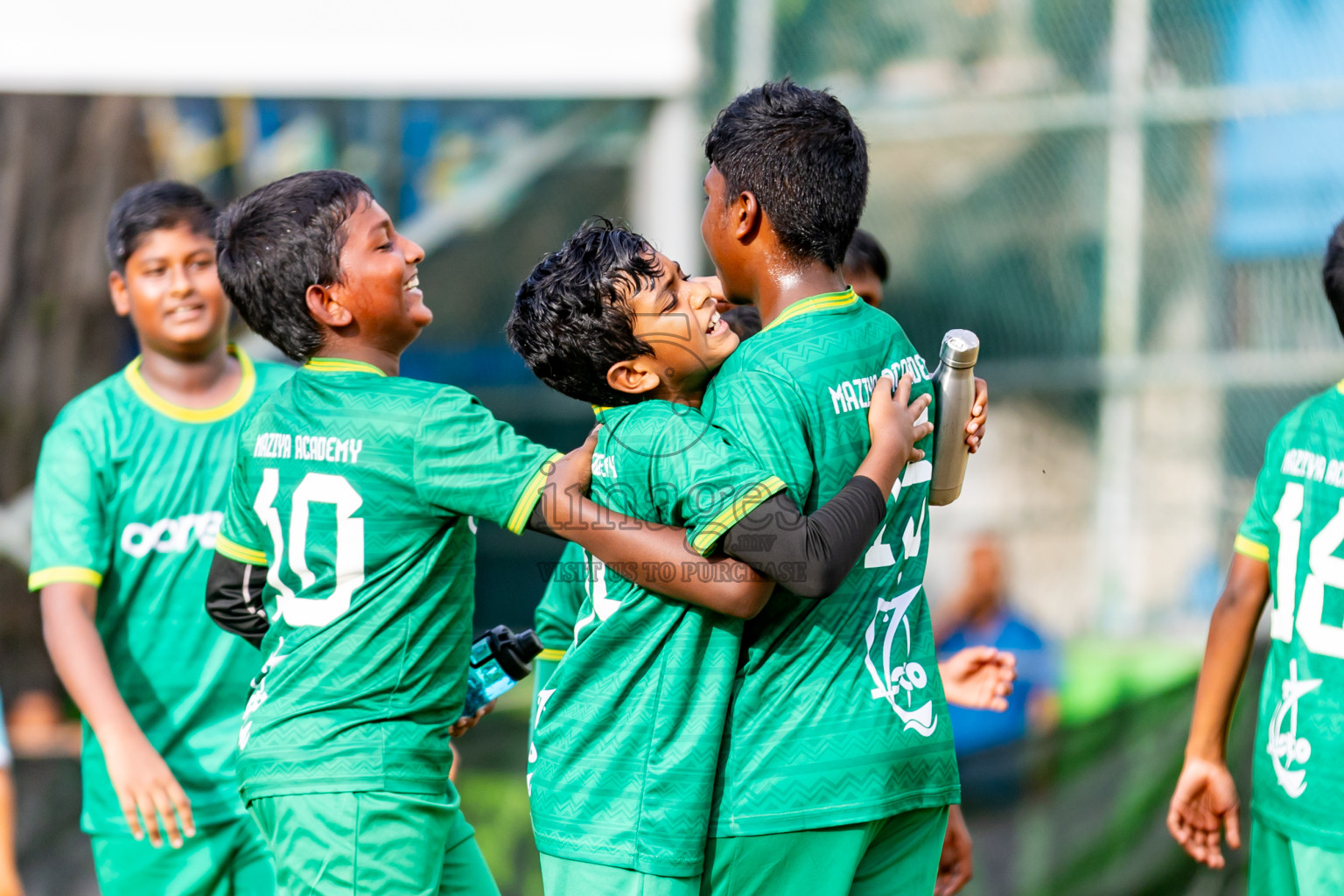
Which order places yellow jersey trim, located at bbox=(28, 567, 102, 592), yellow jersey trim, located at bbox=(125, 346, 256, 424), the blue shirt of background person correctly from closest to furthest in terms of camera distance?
yellow jersey trim, located at bbox=(28, 567, 102, 592), yellow jersey trim, located at bbox=(125, 346, 256, 424), the blue shirt of background person

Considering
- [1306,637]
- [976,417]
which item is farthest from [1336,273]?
[976,417]

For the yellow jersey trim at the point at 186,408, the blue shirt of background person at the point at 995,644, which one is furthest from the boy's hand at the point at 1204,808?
the blue shirt of background person at the point at 995,644

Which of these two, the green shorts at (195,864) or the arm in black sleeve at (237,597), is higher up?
the arm in black sleeve at (237,597)

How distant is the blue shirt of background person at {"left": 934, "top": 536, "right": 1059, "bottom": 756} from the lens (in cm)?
656

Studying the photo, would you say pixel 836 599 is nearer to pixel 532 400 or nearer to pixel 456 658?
pixel 456 658

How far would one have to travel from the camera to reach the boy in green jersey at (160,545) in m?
3.31

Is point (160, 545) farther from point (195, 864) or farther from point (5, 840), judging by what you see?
point (5, 840)

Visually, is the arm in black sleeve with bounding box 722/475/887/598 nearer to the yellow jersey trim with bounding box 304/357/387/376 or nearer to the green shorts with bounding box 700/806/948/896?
the green shorts with bounding box 700/806/948/896

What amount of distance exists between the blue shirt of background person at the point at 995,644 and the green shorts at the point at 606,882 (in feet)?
14.4

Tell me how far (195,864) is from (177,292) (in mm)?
1429

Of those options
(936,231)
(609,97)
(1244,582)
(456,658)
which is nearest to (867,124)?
(936,231)

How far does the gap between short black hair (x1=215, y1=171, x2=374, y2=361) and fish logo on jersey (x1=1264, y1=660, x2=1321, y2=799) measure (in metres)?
2.04

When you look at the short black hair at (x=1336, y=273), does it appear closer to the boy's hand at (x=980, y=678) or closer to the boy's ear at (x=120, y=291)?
the boy's hand at (x=980, y=678)

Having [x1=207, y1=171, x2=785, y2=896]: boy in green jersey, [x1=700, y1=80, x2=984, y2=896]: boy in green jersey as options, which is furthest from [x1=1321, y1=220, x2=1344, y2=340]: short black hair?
[x1=207, y1=171, x2=785, y2=896]: boy in green jersey
